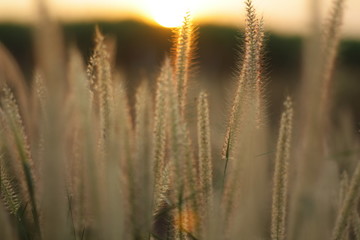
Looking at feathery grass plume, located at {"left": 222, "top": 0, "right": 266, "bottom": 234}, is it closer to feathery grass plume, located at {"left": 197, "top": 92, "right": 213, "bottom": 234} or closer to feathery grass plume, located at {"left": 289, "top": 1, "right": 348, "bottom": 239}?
feathery grass plume, located at {"left": 197, "top": 92, "right": 213, "bottom": 234}

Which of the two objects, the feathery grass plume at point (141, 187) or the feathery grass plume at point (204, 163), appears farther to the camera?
the feathery grass plume at point (204, 163)

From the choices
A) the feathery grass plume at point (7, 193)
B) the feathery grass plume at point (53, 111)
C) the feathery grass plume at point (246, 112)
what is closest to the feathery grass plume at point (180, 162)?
the feathery grass plume at point (246, 112)

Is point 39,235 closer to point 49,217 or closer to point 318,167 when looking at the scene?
point 49,217

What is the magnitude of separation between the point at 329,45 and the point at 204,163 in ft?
1.29

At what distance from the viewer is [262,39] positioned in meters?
1.60

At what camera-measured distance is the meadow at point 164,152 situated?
1.20 m

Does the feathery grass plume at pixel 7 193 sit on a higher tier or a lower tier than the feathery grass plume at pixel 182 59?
lower

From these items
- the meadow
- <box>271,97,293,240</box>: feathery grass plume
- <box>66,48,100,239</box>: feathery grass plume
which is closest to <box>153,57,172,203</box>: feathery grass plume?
the meadow

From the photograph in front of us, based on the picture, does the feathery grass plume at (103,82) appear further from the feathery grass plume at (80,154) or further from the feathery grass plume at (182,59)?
the feathery grass plume at (182,59)

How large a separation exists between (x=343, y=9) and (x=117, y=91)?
0.49 meters

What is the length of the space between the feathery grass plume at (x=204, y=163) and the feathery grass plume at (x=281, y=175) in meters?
0.13

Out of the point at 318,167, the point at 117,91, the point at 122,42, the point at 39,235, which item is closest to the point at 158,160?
the point at 117,91

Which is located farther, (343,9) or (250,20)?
(250,20)

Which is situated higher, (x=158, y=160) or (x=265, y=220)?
(x=158, y=160)
